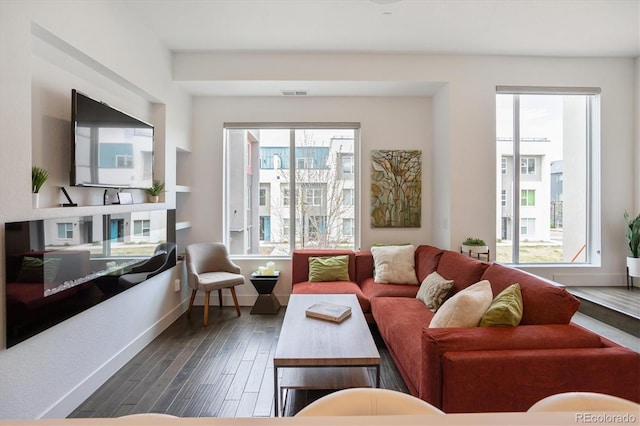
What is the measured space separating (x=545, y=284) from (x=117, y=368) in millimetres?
3228

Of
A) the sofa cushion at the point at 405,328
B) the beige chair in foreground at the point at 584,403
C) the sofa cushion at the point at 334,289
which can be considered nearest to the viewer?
the beige chair in foreground at the point at 584,403

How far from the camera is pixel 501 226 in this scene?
12.7ft

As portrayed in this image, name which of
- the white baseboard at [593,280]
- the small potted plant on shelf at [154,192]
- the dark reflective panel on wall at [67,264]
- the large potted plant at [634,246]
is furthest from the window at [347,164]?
the large potted plant at [634,246]

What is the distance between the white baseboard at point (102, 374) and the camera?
199 cm

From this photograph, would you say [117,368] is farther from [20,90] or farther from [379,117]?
[379,117]

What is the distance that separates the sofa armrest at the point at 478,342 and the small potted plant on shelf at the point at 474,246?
1786 mm

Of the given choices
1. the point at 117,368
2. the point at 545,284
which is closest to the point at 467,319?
the point at 545,284

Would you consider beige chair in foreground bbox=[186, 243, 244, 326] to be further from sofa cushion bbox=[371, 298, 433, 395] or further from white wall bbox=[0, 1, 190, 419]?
sofa cushion bbox=[371, 298, 433, 395]

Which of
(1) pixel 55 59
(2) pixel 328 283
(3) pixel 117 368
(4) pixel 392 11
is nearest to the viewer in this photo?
(1) pixel 55 59

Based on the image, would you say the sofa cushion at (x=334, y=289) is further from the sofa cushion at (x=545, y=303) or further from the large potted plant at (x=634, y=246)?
the large potted plant at (x=634, y=246)

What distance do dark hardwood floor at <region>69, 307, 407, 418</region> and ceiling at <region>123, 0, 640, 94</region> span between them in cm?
284

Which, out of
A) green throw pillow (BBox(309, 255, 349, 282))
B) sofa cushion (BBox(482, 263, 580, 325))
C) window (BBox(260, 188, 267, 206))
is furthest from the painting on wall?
sofa cushion (BBox(482, 263, 580, 325))

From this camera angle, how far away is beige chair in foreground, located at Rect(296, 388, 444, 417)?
81 centimetres

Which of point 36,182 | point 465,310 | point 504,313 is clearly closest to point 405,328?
point 465,310
